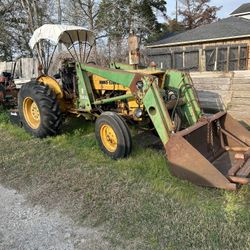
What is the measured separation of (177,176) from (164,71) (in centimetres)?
195

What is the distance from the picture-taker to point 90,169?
16.9ft

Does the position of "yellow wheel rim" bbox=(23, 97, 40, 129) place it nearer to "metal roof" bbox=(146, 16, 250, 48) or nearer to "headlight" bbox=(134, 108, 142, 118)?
"headlight" bbox=(134, 108, 142, 118)

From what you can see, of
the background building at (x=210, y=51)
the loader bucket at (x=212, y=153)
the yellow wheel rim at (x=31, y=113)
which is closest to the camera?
the loader bucket at (x=212, y=153)

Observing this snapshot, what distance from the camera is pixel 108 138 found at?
5520 millimetres

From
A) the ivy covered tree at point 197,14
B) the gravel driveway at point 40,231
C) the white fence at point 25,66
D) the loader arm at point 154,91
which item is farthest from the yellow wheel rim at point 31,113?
the ivy covered tree at point 197,14

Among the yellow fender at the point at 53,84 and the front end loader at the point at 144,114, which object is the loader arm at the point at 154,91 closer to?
the front end loader at the point at 144,114

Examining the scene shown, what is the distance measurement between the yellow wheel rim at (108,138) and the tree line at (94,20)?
49.4ft

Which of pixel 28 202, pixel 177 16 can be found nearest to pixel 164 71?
pixel 28 202

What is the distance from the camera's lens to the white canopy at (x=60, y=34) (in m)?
6.76

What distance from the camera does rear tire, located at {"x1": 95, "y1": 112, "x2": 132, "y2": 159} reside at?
205 inches

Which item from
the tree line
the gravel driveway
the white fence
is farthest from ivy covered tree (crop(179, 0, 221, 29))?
the gravel driveway

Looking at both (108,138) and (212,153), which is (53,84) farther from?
(212,153)

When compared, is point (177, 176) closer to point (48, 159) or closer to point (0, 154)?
point (48, 159)

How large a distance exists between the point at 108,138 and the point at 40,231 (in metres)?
2.15
